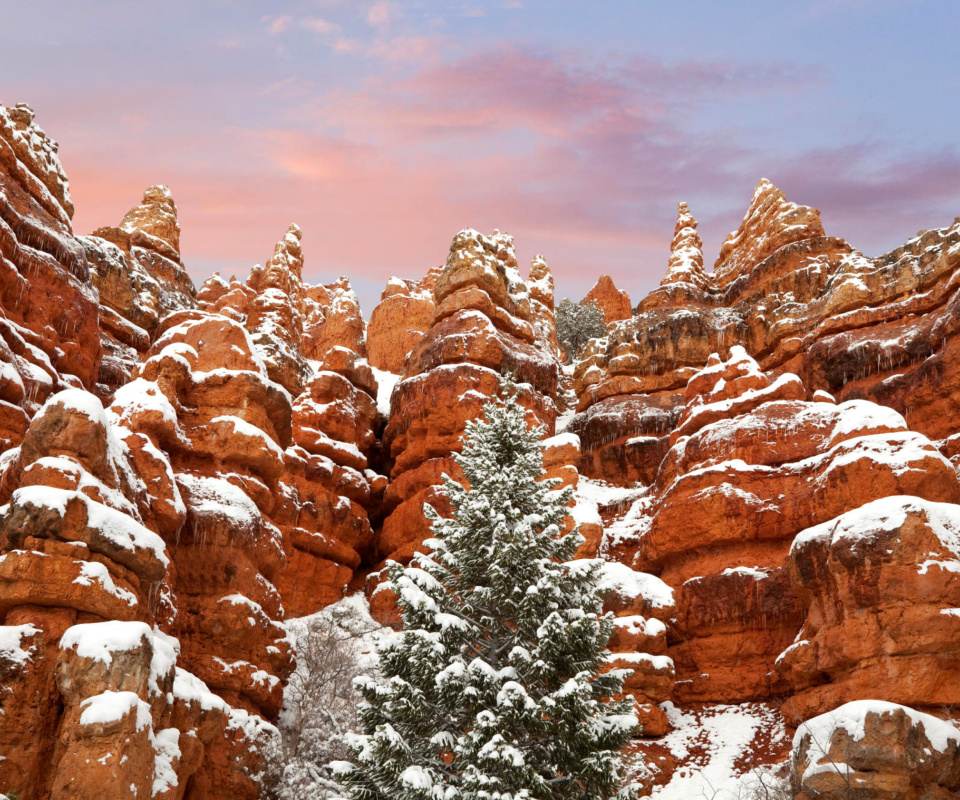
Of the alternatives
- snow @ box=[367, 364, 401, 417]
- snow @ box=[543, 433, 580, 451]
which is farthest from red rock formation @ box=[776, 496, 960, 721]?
snow @ box=[367, 364, 401, 417]

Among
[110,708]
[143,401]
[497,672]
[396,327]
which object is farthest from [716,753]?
[396,327]

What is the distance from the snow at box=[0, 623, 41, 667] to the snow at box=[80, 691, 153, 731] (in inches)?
53.0

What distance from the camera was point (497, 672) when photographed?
606 inches

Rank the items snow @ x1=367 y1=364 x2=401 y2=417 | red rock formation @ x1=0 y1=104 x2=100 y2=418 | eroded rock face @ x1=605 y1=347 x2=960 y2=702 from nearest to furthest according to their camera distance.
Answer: red rock formation @ x1=0 y1=104 x2=100 y2=418, eroded rock face @ x1=605 y1=347 x2=960 y2=702, snow @ x1=367 y1=364 x2=401 y2=417

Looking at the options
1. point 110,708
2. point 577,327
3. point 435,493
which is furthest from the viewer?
point 577,327

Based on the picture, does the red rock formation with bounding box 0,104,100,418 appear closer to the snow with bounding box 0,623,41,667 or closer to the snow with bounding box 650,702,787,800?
the snow with bounding box 0,623,41,667

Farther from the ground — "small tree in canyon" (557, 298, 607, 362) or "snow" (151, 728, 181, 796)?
"small tree in canyon" (557, 298, 607, 362)

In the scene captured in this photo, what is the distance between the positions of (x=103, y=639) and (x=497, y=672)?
288 inches

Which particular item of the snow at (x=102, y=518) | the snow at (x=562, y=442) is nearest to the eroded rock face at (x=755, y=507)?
the snow at (x=562, y=442)

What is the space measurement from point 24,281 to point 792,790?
93.9 ft

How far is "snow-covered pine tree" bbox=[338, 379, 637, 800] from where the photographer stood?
14664 millimetres

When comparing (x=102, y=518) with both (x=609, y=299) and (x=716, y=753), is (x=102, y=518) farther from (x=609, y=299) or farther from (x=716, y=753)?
(x=609, y=299)

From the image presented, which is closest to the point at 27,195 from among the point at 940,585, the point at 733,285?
the point at 940,585

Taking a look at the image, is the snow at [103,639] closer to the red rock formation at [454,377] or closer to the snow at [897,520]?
the snow at [897,520]
